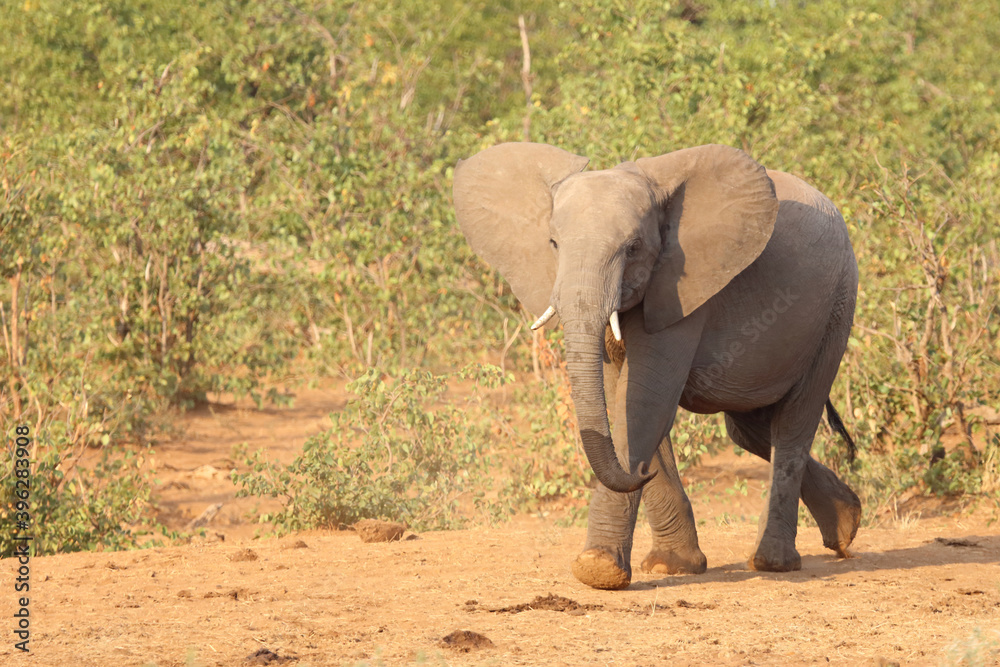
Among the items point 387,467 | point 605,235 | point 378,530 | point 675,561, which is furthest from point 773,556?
point 387,467

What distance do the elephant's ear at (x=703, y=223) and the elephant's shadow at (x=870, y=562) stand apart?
1328 millimetres

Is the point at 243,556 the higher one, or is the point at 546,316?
the point at 546,316

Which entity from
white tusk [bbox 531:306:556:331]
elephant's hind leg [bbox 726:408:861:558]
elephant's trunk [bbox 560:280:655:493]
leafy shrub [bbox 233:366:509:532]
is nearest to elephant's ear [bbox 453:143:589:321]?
white tusk [bbox 531:306:556:331]

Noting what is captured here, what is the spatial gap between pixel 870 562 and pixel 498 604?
225 centimetres

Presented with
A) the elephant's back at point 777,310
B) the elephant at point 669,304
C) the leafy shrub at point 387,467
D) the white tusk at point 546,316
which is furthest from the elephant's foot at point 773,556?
the leafy shrub at point 387,467

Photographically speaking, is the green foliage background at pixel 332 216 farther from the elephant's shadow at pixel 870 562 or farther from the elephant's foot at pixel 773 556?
the elephant's foot at pixel 773 556

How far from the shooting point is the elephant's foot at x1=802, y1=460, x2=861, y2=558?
20.5 ft

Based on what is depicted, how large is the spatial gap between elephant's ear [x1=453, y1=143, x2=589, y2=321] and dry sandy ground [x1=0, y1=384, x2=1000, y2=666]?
4.48ft

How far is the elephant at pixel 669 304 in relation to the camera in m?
4.89

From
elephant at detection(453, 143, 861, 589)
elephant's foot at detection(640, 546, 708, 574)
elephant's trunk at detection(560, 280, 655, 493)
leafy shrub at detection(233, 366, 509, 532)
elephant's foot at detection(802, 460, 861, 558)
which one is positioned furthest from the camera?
leafy shrub at detection(233, 366, 509, 532)

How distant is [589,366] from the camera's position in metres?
4.76

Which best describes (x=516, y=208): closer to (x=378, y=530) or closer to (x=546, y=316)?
(x=546, y=316)

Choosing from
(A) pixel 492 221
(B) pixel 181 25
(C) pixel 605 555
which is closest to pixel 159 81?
(B) pixel 181 25

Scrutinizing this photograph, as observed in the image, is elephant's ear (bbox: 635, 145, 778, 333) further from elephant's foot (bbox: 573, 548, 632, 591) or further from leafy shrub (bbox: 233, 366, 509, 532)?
leafy shrub (bbox: 233, 366, 509, 532)
